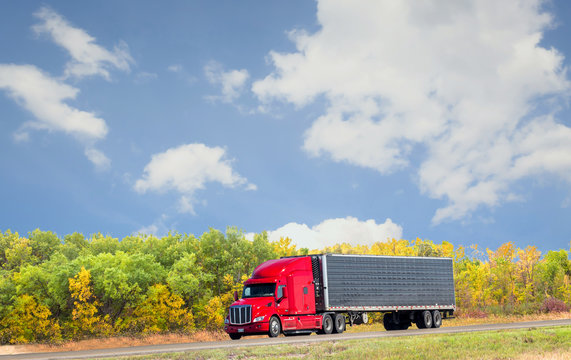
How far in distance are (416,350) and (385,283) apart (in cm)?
1626

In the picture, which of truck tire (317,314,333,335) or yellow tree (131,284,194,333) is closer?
truck tire (317,314,333,335)

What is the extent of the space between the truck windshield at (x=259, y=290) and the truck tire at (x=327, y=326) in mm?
4180

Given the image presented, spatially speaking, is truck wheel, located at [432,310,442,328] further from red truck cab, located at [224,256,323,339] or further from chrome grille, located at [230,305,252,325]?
chrome grille, located at [230,305,252,325]

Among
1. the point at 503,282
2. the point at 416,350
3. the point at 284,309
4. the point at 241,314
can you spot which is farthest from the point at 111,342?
the point at 503,282

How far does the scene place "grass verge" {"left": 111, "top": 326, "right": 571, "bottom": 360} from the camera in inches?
771

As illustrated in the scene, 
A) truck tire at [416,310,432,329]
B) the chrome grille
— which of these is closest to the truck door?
the chrome grille

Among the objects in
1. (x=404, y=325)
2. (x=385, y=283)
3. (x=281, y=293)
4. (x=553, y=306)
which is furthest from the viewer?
(x=553, y=306)

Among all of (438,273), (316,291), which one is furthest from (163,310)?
(438,273)

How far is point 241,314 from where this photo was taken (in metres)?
31.0

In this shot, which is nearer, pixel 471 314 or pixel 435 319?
pixel 435 319

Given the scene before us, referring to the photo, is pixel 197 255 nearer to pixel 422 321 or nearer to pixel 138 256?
pixel 138 256

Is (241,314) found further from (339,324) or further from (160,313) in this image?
(160,313)

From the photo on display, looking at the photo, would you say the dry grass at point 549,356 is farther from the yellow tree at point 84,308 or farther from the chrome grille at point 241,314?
the yellow tree at point 84,308

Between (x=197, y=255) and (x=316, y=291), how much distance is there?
71.4 ft
